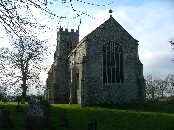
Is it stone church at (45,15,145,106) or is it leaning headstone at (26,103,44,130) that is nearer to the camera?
leaning headstone at (26,103,44,130)

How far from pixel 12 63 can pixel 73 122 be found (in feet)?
85.5

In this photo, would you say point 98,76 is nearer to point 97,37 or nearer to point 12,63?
point 97,37

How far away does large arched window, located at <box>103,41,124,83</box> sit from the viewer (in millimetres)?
31094

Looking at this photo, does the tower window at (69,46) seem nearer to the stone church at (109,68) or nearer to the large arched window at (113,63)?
the stone church at (109,68)

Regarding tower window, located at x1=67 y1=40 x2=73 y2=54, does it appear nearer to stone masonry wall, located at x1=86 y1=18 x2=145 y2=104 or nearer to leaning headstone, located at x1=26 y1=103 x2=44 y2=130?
stone masonry wall, located at x1=86 y1=18 x2=145 y2=104

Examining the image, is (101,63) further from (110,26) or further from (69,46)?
(69,46)

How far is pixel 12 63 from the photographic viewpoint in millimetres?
42969

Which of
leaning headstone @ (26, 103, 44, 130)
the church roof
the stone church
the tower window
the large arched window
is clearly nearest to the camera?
leaning headstone @ (26, 103, 44, 130)

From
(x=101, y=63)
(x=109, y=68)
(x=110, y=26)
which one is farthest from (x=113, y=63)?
(x=110, y=26)

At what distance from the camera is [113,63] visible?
104ft

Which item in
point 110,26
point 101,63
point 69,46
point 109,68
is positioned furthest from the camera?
point 69,46

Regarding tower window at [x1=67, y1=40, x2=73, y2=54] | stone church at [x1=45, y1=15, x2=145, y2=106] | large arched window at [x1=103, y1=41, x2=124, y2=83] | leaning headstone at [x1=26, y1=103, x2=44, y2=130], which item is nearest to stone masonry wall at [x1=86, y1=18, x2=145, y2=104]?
stone church at [x1=45, y1=15, x2=145, y2=106]

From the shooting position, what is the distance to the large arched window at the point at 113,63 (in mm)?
31094

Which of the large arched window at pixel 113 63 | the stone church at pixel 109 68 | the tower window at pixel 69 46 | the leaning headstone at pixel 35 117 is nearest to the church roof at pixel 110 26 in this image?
the stone church at pixel 109 68
